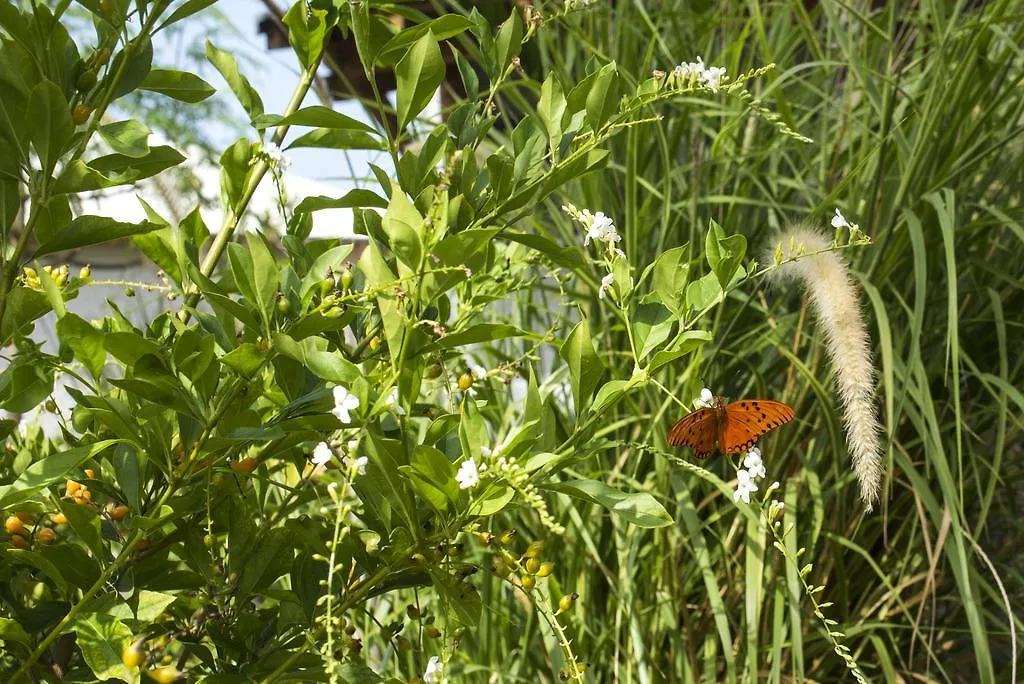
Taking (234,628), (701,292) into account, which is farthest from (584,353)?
(234,628)

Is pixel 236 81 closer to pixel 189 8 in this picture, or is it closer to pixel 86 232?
pixel 189 8

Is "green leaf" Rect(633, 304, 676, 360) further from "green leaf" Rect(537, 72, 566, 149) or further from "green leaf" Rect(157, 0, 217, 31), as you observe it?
"green leaf" Rect(157, 0, 217, 31)

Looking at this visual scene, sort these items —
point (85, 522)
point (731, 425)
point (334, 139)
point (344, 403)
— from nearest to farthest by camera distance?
1. point (344, 403)
2. point (85, 522)
3. point (334, 139)
4. point (731, 425)

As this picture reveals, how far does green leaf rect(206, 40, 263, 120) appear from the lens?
0.78 meters

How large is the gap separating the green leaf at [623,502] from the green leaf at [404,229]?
0.17m

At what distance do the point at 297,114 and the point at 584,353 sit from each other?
28cm

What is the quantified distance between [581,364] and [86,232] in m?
0.34

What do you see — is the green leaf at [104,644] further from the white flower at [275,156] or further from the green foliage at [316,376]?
the white flower at [275,156]

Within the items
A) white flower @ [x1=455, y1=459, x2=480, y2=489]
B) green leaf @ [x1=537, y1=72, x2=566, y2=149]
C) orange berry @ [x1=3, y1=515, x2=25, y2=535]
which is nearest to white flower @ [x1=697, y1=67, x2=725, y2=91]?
green leaf @ [x1=537, y1=72, x2=566, y2=149]

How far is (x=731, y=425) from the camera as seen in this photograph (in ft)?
2.91

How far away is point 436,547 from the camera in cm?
67

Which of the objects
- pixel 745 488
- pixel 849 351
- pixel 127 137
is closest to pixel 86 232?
pixel 127 137

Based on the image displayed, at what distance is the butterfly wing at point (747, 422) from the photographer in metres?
0.87

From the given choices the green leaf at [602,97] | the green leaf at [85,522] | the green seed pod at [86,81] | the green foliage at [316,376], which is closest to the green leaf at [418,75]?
the green foliage at [316,376]
